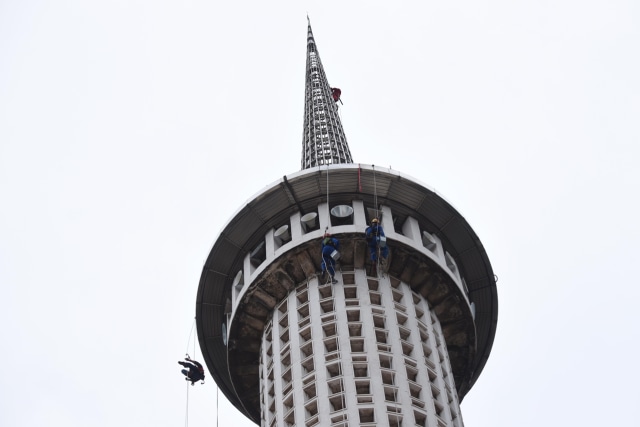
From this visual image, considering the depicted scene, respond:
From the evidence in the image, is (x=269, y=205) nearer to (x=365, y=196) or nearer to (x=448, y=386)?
(x=365, y=196)

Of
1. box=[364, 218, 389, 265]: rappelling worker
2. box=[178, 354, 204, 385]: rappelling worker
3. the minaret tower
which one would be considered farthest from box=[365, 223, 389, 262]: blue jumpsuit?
box=[178, 354, 204, 385]: rappelling worker

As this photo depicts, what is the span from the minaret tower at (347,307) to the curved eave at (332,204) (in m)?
0.06

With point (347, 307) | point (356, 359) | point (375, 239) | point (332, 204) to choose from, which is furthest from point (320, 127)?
point (356, 359)

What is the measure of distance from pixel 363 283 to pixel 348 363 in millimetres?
6223

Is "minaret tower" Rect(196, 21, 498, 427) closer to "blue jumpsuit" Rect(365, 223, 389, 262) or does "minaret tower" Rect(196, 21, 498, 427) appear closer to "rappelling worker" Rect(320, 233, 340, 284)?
"rappelling worker" Rect(320, 233, 340, 284)

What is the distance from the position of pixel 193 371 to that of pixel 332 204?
1206 centimetres

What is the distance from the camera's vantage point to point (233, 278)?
6191cm

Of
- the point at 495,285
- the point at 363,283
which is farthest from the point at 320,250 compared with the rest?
the point at 495,285

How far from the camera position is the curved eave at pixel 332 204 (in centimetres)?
6047

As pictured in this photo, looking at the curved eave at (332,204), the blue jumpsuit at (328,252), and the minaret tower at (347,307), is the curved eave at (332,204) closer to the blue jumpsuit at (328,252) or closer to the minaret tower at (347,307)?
Answer: the minaret tower at (347,307)

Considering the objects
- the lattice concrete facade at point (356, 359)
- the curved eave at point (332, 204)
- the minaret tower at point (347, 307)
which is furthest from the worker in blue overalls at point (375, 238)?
the curved eave at point (332, 204)

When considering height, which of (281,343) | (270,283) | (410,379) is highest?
(270,283)

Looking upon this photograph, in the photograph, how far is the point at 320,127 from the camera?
75.9 meters

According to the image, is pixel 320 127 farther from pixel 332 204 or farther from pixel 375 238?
pixel 375 238
